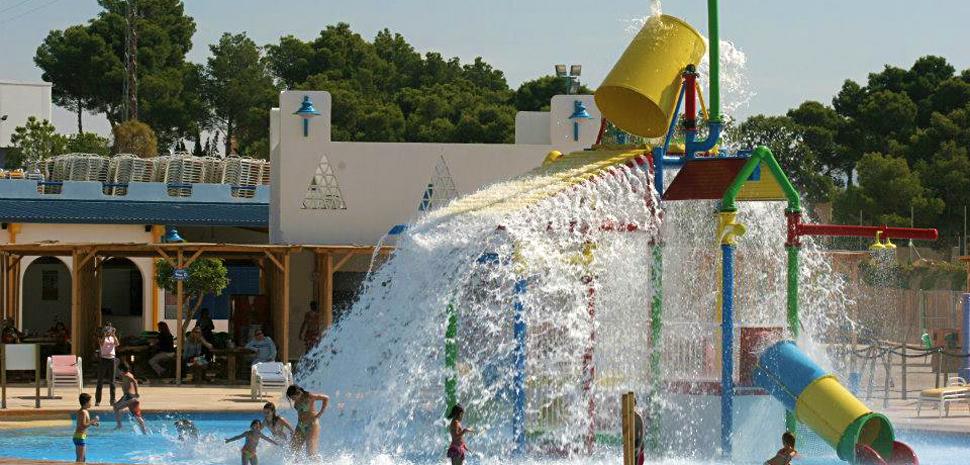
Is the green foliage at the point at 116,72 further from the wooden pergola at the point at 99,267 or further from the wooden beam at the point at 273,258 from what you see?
the wooden beam at the point at 273,258

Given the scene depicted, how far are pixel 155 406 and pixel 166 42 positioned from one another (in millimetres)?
52465

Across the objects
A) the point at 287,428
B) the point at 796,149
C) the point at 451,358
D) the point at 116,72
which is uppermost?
the point at 116,72

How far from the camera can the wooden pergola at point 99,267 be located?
2466 cm

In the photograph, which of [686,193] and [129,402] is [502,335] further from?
[129,402]

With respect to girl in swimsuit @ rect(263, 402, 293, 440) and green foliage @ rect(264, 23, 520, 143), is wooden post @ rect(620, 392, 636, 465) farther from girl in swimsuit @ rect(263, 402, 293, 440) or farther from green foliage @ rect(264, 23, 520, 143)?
green foliage @ rect(264, 23, 520, 143)

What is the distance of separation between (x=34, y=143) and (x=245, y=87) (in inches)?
672

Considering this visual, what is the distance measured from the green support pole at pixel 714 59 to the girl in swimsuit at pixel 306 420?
16.1 ft

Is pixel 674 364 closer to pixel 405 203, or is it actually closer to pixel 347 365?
pixel 347 365

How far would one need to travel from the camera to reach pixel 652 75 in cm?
1575

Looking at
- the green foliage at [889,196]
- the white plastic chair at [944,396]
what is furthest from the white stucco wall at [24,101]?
the white plastic chair at [944,396]

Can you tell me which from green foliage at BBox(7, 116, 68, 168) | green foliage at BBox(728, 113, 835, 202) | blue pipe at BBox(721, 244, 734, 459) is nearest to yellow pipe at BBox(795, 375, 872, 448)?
blue pipe at BBox(721, 244, 734, 459)

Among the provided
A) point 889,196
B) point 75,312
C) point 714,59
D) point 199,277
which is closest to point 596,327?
point 714,59

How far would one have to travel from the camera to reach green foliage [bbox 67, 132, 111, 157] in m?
61.2

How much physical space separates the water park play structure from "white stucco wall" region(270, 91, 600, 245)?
11.3 meters
